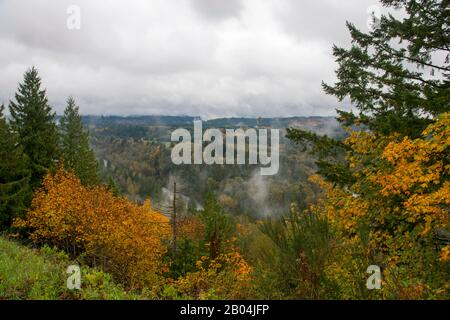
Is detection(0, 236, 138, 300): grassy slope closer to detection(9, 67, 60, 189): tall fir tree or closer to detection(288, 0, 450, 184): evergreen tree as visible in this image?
detection(288, 0, 450, 184): evergreen tree

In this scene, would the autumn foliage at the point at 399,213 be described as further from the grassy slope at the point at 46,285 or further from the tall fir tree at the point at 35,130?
the tall fir tree at the point at 35,130

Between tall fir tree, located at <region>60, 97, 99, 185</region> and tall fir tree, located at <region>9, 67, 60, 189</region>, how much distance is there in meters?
5.78

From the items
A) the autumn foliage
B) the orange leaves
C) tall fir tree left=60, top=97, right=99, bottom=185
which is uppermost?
tall fir tree left=60, top=97, right=99, bottom=185

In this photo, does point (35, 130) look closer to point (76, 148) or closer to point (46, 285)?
point (76, 148)

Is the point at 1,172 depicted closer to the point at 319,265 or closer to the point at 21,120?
the point at 21,120

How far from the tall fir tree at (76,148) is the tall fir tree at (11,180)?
9255 mm

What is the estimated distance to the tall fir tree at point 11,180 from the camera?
27.2 meters

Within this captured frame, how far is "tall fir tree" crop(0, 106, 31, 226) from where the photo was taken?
89.2 feet

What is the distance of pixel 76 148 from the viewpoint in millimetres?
49406

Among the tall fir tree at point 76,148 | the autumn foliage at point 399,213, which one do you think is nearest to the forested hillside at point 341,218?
the autumn foliage at point 399,213

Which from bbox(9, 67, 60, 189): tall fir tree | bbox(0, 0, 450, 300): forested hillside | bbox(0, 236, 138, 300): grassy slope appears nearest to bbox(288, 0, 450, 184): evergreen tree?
bbox(0, 0, 450, 300): forested hillside

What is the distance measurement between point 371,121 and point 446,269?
6.73 meters
